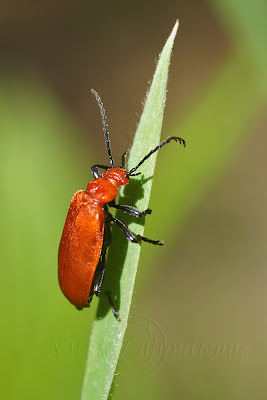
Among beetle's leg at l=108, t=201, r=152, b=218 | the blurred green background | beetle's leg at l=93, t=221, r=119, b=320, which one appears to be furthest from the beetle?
the blurred green background

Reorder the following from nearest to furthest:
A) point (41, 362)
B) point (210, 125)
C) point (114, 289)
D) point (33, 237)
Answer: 1. point (114, 289)
2. point (41, 362)
3. point (33, 237)
4. point (210, 125)

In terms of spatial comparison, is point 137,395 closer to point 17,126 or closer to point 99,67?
point 17,126

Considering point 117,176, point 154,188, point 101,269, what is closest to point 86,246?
point 101,269

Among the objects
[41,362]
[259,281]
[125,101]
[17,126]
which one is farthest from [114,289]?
[125,101]

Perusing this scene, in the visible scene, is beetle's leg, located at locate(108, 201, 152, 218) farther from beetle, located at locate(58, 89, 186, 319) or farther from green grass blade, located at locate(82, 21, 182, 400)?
beetle, located at locate(58, 89, 186, 319)

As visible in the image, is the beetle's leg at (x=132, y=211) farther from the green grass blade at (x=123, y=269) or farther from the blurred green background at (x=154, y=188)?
the blurred green background at (x=154, y=188)

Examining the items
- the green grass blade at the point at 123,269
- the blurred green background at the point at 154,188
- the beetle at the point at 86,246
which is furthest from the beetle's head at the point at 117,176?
the blurred green background at the point at 154,188
